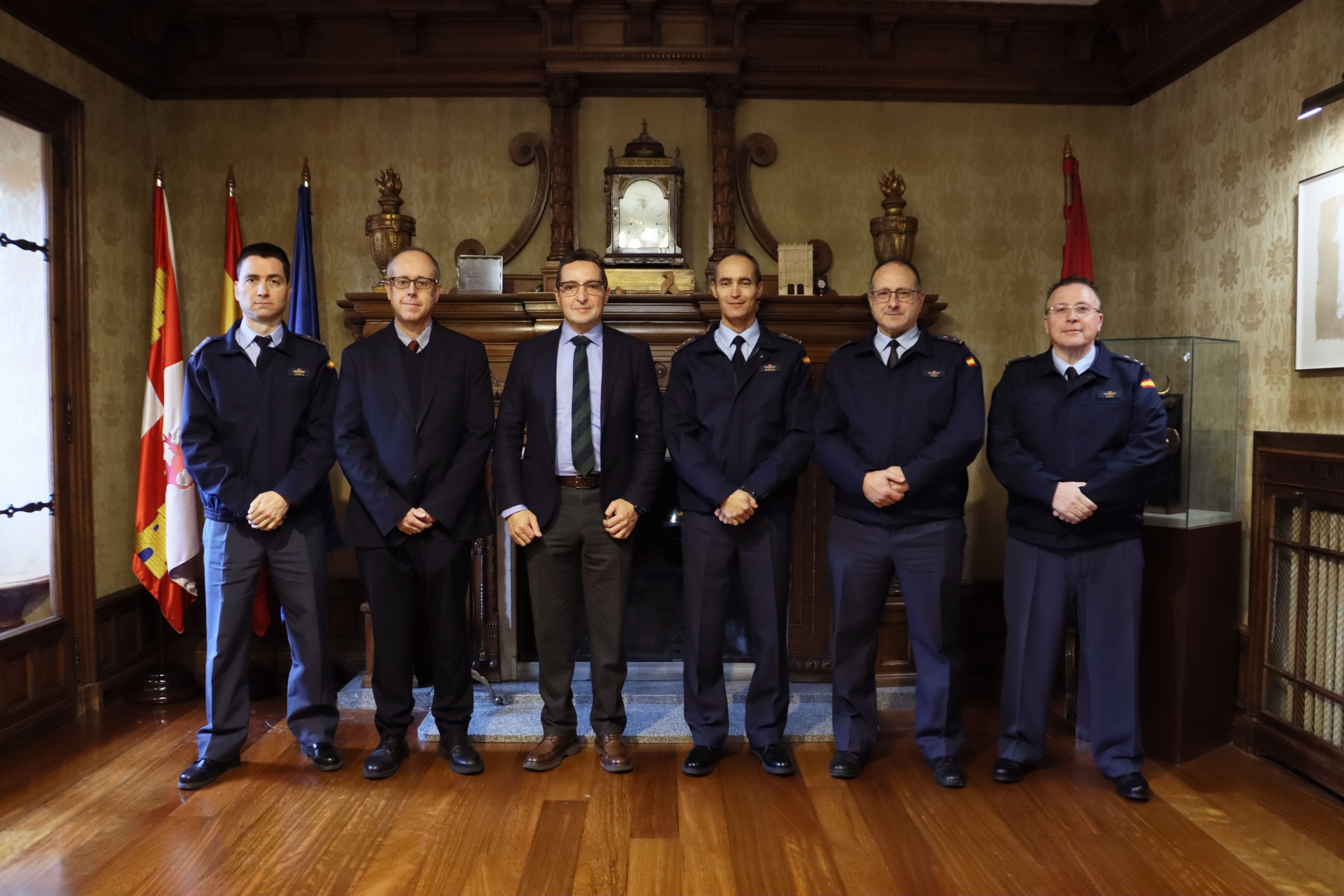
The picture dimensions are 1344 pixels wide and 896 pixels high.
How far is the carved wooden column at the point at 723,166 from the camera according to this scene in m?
4.23

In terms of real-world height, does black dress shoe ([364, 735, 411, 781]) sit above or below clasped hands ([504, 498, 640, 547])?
below

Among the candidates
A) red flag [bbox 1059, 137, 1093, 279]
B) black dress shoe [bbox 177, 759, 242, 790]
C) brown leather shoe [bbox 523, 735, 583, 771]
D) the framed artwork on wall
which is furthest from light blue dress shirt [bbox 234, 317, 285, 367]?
the framed artwork on wall

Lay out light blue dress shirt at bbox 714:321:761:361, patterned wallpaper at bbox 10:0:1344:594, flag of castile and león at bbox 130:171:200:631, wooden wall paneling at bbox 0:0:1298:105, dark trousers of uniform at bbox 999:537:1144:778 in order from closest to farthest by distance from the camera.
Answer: dark trousers of uniform at bbox 999:537:1144:778, light blue dress shirt at bbox 714:321:761:361, flag of castile and león at bbox 130:171:200:631, wooden wall paneling at bbox 0:0:1298:105, patterned wallpaper at bbox 10:0:1344:594

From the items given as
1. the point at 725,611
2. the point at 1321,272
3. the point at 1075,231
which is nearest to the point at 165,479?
the point at 725,611

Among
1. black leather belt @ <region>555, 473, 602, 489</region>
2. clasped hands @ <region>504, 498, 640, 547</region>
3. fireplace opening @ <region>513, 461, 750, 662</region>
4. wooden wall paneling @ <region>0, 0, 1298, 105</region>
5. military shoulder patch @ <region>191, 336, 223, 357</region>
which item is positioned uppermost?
wooden wall paneling @ <region>0, 0, 1298, 105</region>

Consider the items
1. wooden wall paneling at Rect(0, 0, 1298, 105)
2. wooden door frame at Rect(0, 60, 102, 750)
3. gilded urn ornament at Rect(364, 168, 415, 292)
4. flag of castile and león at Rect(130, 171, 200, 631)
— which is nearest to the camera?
wooden door frame at Rect(0, 60, 102, 750)

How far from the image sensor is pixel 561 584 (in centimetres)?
307

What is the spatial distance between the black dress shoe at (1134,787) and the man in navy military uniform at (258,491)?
2.62 metres

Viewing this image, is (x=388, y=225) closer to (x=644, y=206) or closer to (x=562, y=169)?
(x=562, y=169)

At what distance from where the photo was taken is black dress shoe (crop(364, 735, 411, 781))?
2.97 meters

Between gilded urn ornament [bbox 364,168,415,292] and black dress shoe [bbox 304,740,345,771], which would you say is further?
gilded urn ornament [bbox 364,168,415,292]

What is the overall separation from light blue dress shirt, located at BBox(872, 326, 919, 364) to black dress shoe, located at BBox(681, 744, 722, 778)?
1463 mm

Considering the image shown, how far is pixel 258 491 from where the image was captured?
297 cm

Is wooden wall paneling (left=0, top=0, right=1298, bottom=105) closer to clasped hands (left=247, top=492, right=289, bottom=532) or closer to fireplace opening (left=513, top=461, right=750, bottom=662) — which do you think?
fireplace opening (left=513, top=461, right=750, bottom=662)
